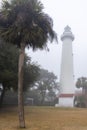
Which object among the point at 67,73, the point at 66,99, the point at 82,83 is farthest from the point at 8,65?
the point at 82,83

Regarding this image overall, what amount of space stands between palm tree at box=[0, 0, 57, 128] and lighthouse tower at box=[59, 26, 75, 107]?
32.4m

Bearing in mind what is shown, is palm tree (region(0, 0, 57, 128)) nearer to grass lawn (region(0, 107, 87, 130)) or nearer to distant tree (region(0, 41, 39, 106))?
grass lawn (region(0, 107, 87, 130))

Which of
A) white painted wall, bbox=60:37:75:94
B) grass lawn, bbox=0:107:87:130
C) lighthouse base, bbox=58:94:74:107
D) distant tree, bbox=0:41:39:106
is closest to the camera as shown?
grass lawn, bbox=0:107:87:130

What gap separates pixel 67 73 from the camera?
57312 mm

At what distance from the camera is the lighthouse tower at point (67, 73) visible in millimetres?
54844

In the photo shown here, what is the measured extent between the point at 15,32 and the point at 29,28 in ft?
3.18

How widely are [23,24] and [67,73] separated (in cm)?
3656

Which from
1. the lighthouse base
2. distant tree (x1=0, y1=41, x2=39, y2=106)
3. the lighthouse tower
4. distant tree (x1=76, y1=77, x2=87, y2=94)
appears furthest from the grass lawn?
distant tree (x1=76, y1=77, x2=87, y2=94)

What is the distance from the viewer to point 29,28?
850 inches

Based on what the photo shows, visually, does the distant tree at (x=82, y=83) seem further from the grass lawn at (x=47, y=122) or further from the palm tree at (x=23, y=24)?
the palm tree at (x=23, y=24)

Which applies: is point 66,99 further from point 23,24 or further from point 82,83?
point 23,24

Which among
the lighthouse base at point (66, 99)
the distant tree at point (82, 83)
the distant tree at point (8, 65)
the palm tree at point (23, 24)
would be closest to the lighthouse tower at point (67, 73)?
the lighthouse base at point (66, 99)

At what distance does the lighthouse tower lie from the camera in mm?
54844

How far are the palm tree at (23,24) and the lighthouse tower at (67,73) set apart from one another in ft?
106
